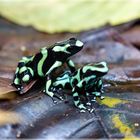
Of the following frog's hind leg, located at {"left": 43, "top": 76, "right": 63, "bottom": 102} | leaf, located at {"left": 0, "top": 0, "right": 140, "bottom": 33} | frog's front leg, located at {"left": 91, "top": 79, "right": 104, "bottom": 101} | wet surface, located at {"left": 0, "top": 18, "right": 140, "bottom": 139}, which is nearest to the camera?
wet surface, located at {"left": 0, "top": 18, "right": 140, "bottom": 139}

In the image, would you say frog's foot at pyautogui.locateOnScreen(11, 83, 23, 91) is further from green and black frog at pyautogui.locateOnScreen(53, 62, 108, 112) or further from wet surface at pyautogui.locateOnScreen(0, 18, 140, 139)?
green and black frog at pyautogui.locateOnScreen(53, 62, 108, 112)

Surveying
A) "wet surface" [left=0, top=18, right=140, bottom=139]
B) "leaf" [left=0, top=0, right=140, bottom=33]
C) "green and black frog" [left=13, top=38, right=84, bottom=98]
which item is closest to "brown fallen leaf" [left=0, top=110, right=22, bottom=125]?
"wet surface" [left=0, top=18, right=140, bottom=139]

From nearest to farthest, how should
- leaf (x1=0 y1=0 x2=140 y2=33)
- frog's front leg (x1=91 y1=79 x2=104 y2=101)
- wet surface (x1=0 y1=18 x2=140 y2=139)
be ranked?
wet surface (x1=0 y1=18 x2=140 y2=139) → frog's front leg (x1=91 y1=79 x2=104 y2=101) → leaf (x1=0 y1=0 x2=140 y2=33)

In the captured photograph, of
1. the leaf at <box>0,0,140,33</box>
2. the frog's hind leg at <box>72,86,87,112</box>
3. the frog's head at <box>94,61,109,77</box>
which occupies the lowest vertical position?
the frog's hind leg at <box>72,86,87,112</box>

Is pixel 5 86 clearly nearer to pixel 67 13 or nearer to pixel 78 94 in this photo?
pixel 78 94

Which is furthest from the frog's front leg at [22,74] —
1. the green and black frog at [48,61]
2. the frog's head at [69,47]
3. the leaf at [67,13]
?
the leaf at [67,13]

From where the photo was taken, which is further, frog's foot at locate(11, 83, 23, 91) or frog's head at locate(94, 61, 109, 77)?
frog's head at locate(94, 61, 109, 77)

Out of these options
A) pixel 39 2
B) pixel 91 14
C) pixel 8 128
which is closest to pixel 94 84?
pixel 8 128

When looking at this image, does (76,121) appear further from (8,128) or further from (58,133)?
(8,128)
